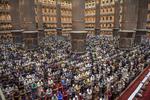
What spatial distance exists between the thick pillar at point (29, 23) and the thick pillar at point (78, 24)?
22.3 ft

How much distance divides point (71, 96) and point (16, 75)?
19.8 ft

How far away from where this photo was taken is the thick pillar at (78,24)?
67.6 ft

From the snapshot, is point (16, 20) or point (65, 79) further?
point (16, 20)

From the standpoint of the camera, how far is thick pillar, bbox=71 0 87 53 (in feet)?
67.6

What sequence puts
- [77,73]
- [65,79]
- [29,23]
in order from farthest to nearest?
1. [29,23]
2. [77,73]
3. [65,79]

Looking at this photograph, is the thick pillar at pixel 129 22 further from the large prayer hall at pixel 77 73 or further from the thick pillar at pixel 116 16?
the thick pillar at pixel 116 16

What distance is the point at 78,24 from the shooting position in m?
20.9

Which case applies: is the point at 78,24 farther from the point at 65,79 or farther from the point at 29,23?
the point at 65,79

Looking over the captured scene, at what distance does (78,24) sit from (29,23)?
7.78 meters

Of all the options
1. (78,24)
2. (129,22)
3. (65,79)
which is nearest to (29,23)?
(78,24)

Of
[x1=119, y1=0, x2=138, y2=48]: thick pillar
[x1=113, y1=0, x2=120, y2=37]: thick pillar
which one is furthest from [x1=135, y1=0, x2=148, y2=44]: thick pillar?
[x1=113, y1=0, x2=120, y2=37]: thick pillar

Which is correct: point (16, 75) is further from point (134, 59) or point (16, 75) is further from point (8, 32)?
point (8, 32)

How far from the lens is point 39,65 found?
16938 mm

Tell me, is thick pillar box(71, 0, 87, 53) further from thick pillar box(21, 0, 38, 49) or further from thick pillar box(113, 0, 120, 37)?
thick pillar box(113, 0, 120, 37)
